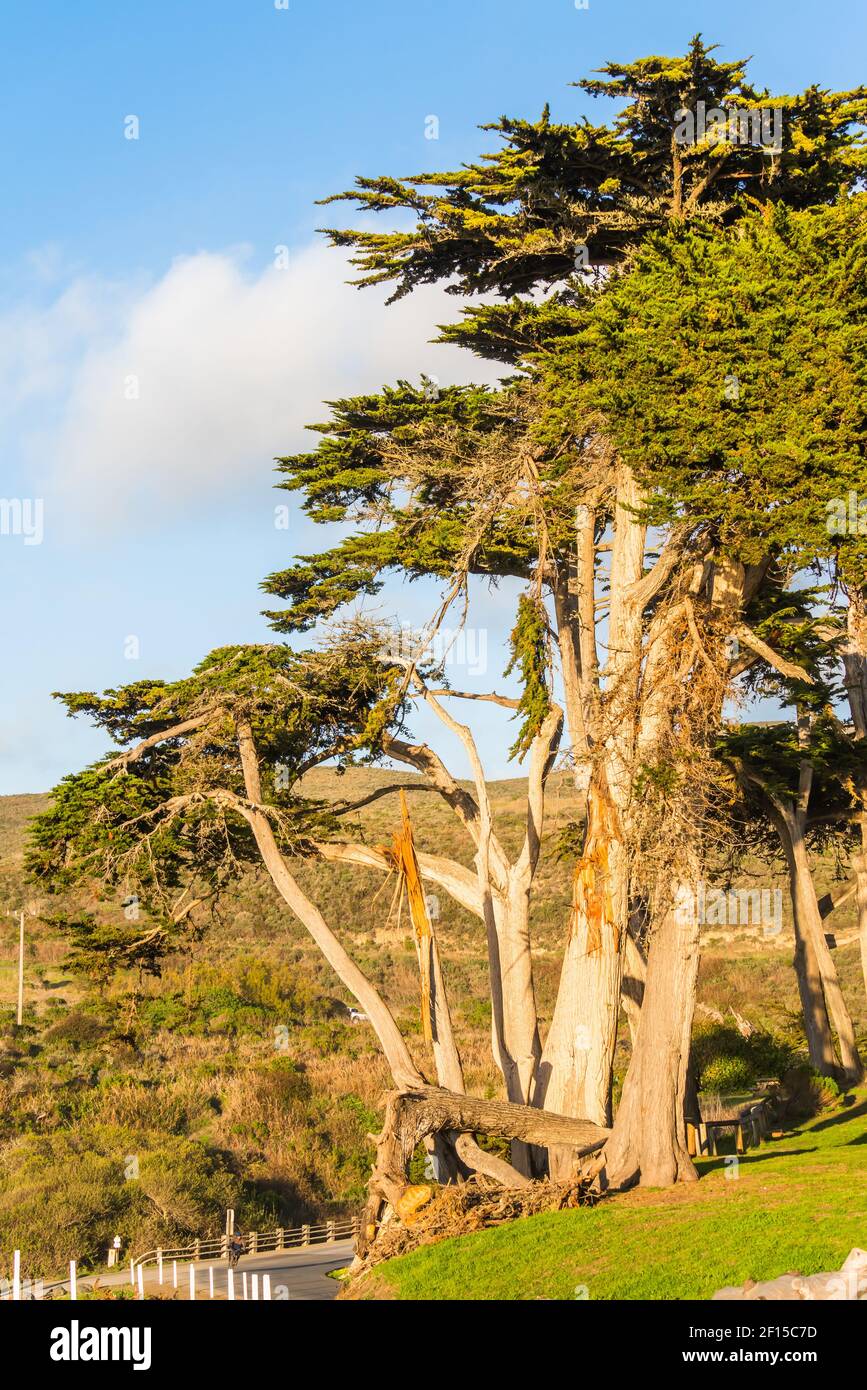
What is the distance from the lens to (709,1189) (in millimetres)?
15969

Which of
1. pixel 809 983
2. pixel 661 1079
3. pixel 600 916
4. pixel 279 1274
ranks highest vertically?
pixel 600 916

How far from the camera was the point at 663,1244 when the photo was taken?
13.2 metres

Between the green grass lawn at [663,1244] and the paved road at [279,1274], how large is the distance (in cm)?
451

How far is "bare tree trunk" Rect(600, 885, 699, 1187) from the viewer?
16.7 m

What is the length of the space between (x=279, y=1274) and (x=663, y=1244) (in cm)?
1061

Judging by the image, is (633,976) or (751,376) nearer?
(751,376)

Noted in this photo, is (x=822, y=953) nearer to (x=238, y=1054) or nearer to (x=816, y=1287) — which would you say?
(x=816, y=1287)

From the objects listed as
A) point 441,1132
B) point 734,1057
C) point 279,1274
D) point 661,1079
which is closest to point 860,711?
point 734,1057

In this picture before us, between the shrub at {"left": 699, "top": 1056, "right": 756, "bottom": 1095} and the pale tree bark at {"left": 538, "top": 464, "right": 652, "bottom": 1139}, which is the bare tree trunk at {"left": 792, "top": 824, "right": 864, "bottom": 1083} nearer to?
the shrub at {"left": 699, "top": 1056, "right": 756, "bottom": 1095}

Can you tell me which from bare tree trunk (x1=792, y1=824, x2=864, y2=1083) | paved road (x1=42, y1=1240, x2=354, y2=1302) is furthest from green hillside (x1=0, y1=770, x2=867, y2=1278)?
paved road (x1=42, y1=1240, x2=354, y2=1302)

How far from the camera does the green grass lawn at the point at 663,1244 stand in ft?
39.3

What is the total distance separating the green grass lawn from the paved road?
4.51 metres

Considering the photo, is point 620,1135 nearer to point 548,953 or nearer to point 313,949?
point 548,953
